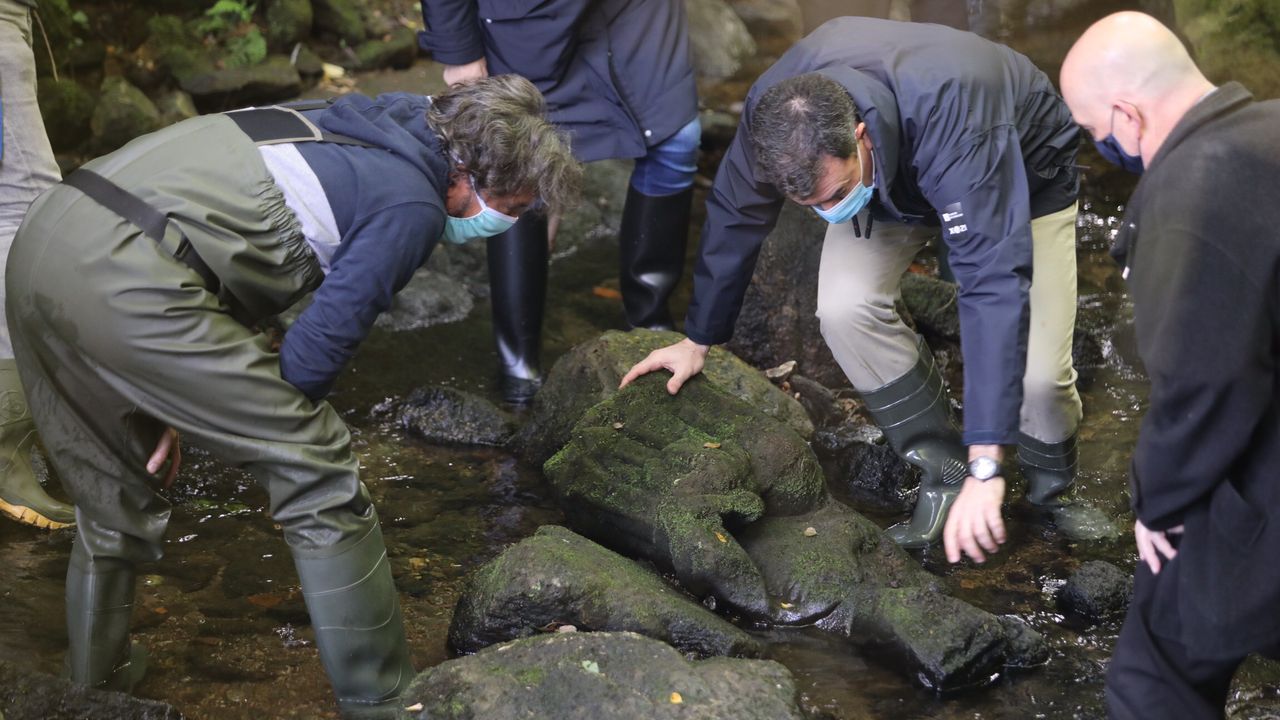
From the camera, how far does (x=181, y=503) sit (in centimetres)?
459

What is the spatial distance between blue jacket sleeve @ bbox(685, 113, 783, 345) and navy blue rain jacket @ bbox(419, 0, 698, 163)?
113 centimetres

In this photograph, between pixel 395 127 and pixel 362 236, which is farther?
pixel 395 127

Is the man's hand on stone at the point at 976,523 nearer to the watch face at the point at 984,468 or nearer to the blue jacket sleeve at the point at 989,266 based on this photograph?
the watch face at the point at 984,468

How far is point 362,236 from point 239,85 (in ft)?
17.3

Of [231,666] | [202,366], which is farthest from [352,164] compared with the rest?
[231,666]

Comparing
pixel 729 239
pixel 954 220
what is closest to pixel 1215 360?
pixel 954 220

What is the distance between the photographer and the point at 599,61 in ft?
17.0

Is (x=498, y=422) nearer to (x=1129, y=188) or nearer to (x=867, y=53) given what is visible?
(x=867, y=53)

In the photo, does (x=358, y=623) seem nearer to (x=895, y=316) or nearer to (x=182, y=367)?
(x=182, y=367)

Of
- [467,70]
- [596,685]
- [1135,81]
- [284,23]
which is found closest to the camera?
[1135,81]

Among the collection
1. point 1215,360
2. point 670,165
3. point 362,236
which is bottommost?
point 670,165

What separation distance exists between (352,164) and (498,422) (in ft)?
7.89

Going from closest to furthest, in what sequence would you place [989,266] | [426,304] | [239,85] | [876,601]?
1. [989,266]
2. [876,601]
3. [426,304]
4. [239,85]

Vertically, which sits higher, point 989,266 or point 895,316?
point 989,266
